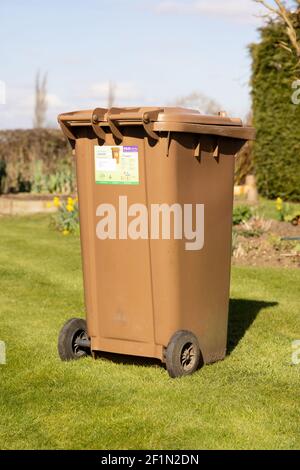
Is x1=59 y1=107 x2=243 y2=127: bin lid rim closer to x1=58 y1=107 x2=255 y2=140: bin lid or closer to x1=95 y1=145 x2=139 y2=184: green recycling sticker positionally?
x1=58 y1=107 x2=255 y2=140: bin lid

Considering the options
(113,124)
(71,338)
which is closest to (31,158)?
(71,338)

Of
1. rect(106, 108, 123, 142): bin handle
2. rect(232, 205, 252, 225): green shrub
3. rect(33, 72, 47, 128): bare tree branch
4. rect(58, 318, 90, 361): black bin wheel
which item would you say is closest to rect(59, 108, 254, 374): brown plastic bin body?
rect(106, 108, 123, 142): bin handle

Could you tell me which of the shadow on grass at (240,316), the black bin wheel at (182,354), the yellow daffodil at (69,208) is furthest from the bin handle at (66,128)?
the yellow daffodil at (69,208)

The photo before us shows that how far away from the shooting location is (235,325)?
7051 mm

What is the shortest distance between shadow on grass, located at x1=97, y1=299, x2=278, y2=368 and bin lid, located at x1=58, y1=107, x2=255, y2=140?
1.54 meters

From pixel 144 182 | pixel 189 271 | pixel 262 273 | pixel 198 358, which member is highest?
pixel 144 182

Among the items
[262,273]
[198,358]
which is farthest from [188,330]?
[262,273]

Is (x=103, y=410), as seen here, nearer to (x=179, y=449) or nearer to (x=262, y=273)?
(x=179, y=449)

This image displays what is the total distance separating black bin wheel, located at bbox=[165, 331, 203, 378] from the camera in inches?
216

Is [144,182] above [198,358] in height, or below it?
above

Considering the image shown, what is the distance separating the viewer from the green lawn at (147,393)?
453 cm

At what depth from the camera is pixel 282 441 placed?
4.47 m
